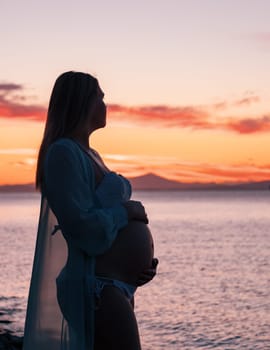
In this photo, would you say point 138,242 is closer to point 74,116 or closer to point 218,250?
point 74,116

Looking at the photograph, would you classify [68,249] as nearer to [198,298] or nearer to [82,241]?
[82,241]

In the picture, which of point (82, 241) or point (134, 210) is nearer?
point (82, 241)

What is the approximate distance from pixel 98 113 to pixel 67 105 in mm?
154

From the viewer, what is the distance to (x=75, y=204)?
10.7ft

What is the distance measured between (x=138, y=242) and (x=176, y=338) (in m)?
14.1

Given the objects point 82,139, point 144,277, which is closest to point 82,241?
point 144,277

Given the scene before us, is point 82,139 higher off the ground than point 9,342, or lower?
higher

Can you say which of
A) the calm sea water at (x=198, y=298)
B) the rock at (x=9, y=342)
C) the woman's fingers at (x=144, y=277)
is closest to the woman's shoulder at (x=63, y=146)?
the woman's fingers at (x=144, y=277)

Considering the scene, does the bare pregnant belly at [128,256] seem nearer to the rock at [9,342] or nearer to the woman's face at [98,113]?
the woman's face at [98,113]

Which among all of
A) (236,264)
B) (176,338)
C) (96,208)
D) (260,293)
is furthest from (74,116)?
(236,264)

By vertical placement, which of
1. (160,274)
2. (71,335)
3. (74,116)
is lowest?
(160,274)

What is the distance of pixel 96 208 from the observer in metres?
3.38

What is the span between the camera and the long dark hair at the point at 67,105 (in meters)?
3.41

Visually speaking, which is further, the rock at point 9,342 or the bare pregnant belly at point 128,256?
the rock at point 9,342
